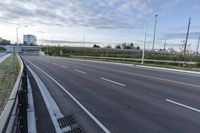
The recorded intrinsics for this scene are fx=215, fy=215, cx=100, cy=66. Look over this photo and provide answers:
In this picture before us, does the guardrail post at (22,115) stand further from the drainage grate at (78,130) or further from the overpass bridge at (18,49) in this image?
the overpass bridge at (18,49)

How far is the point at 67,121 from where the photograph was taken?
21.6 ft

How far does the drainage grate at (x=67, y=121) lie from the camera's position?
631cm

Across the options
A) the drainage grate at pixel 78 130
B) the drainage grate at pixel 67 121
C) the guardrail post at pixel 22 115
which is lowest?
the drainage grate at pixel 78 130

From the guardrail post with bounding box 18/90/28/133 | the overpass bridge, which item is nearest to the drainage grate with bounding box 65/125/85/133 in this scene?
the guardrail post with bounding box 18/90/28/133

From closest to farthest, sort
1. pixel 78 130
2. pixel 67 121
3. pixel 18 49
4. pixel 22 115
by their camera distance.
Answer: pixel 22 115 < pixel 78 130 < pixel 67 121 < pixel 18 49

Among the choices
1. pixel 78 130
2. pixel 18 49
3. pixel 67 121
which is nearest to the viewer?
pixel 78 130

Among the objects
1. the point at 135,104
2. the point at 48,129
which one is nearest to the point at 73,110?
the point at 48,129

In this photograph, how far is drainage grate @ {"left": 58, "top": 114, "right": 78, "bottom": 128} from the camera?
6.31 meters

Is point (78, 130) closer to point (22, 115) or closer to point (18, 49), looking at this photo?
point (22, 115)

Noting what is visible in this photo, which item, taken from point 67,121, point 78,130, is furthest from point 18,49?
point 78,130

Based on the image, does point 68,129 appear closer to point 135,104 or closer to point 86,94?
point 135,104

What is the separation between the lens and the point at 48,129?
587cm

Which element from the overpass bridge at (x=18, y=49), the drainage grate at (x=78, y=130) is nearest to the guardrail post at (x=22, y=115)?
the drainage grate at (x=78, y=130)

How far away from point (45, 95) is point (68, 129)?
4.41 m
